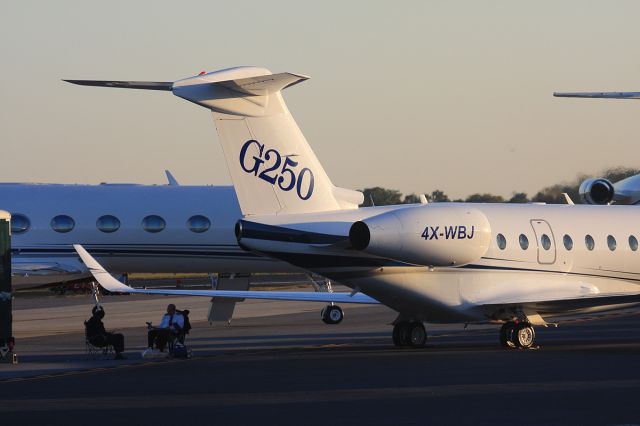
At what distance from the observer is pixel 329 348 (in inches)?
1046

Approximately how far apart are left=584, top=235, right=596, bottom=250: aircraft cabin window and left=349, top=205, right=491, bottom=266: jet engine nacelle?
3002 mm

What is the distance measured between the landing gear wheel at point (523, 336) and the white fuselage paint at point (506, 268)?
44 centimetres

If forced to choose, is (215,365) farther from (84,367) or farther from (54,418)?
(54,418)

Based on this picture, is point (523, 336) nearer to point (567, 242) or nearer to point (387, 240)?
point (567, 242)

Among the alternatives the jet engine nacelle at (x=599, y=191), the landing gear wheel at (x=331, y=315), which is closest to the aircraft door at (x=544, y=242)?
the jet engine nacelle at (x=599, y=191)

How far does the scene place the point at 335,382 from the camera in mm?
19109

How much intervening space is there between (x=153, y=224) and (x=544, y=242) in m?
13.2

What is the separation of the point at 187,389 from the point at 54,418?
3.38 meters

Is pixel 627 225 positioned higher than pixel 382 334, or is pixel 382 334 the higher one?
pixel 627 225

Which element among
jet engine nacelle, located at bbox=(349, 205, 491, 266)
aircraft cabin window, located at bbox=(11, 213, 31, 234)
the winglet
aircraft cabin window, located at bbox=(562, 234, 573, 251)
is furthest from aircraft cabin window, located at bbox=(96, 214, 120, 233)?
aircraft cabin window, located at bbox=(562, 234, 573, 251)

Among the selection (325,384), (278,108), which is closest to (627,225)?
(278,108)

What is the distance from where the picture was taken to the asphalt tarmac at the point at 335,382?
15.3 metres

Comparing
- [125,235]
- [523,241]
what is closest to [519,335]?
[523,241]

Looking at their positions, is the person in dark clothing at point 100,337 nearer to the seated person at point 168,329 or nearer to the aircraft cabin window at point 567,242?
the seated person at point 168,329
